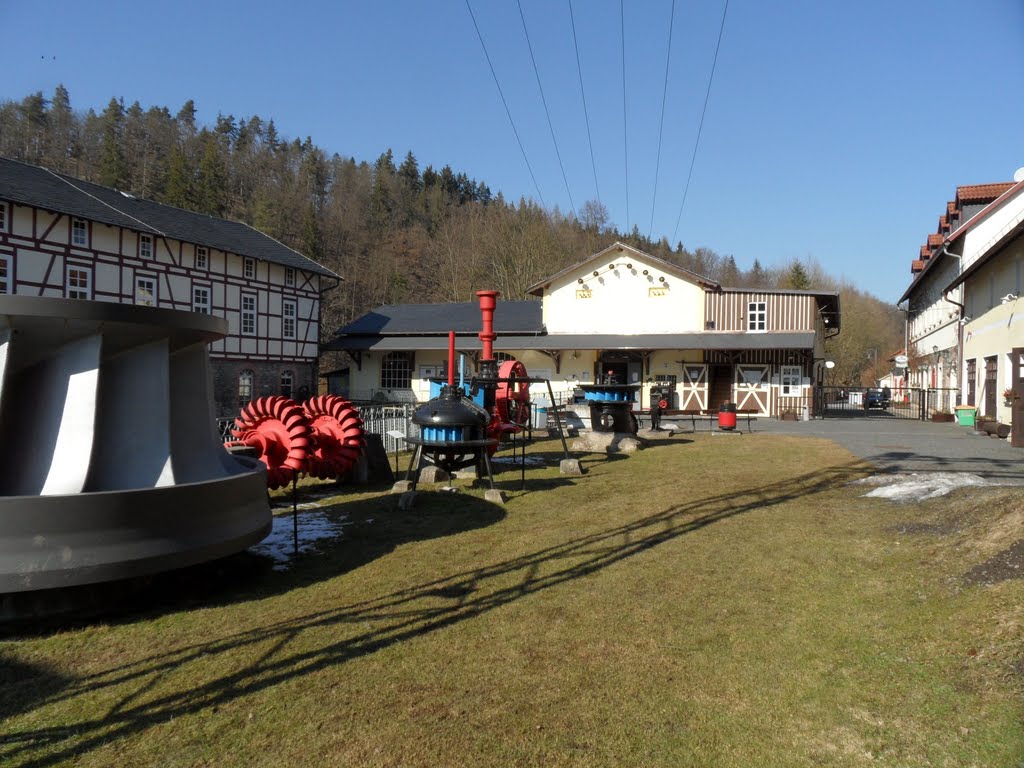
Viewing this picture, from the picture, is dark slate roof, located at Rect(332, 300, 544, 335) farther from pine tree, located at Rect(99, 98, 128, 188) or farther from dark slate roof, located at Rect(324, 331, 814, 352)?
pine tree, located at Rect(99, 98, 128, 188)

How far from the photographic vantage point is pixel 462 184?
290 feet

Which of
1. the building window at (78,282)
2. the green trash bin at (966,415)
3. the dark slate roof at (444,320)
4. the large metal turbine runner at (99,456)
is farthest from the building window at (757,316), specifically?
the large metal turbine runner at (99,456)

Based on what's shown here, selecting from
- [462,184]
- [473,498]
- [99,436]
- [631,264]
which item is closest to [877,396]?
[631,264]

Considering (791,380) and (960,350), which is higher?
(960,350)

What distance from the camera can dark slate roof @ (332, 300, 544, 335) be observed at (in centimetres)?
3506

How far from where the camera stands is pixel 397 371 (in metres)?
36.4

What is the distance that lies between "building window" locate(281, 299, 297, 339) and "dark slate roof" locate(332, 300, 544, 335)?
2804mm

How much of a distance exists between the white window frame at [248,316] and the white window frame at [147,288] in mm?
4195

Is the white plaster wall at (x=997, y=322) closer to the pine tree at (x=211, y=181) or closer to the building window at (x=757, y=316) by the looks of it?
the building window at (x=757, y=316)

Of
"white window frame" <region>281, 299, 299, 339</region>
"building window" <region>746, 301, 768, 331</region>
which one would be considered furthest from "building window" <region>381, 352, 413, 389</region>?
"building window" <region>746, 301, 768, 331</region>

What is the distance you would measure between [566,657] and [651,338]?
91.7 ft

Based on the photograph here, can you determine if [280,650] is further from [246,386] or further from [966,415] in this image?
[246,386]

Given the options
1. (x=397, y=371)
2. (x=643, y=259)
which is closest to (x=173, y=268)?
(x=397, y=371)

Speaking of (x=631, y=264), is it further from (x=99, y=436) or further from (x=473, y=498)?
(x=99, y=436)
